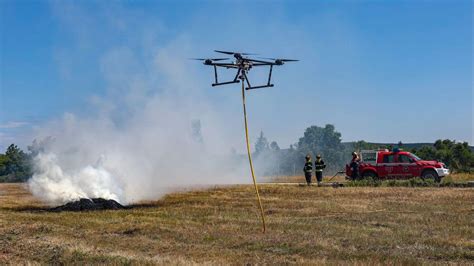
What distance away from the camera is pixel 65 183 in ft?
76.4

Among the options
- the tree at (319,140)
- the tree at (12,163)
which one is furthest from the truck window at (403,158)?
the tree at (319,140)

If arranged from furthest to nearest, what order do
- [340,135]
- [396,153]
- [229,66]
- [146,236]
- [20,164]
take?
[340,135], [20,164], [396,153], [229,66], [146,236]

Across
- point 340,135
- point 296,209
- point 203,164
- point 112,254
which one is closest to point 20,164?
point 203,164

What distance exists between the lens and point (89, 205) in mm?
20656

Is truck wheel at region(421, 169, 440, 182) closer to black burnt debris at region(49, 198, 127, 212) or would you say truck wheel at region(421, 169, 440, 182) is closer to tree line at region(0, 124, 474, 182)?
tree line at region(0, 124, 474, 182)

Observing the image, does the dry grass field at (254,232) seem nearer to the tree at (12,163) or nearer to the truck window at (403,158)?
the truck window at (403,158)

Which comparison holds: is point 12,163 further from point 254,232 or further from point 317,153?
point 254,232

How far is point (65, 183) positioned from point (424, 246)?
53.1ft

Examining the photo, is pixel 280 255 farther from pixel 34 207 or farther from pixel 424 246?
pixel 34 207

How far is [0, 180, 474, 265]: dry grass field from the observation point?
35.6ft

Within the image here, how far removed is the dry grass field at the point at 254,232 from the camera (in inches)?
427

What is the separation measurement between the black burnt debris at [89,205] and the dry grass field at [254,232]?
808mm

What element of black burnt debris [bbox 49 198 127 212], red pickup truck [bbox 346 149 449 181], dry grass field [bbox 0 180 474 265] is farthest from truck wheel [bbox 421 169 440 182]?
black burnt debris [bbox 49 198 127 212]

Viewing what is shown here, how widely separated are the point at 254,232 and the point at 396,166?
61.0 feet
